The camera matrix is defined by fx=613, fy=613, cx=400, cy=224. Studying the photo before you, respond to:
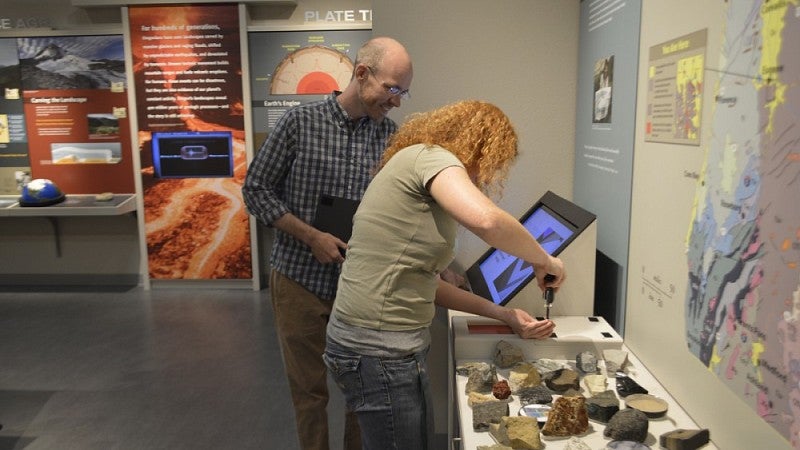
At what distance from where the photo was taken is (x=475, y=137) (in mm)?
1402

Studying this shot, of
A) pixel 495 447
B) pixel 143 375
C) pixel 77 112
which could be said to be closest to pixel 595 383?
pixel 495 447

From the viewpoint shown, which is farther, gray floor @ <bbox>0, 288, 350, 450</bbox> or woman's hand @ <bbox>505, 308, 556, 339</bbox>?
gray floor @ <bbox>0, 288, 350, 450</bbox>

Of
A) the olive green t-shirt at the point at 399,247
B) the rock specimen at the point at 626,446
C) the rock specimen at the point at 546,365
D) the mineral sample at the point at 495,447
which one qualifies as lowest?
the mineral sample at the point at 495,447

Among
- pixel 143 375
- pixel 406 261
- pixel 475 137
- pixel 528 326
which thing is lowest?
pixel 143 375

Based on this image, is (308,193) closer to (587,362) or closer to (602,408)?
(587,362)

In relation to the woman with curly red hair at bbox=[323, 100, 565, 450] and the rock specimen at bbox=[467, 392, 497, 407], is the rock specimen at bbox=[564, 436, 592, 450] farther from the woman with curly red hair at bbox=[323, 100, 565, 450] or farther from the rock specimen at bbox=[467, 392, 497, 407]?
the woman with curly red hair at bbox=[323, 100, 565, 450]

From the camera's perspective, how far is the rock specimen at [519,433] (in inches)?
49.9

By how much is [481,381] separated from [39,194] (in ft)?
15.5

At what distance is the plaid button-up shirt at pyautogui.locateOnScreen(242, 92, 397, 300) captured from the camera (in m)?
2.08

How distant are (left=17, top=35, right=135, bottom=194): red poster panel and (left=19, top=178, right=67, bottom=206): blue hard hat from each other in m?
0.31

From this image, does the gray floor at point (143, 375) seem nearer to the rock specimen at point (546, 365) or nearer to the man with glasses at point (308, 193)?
the man with glasses at point (308, 193)

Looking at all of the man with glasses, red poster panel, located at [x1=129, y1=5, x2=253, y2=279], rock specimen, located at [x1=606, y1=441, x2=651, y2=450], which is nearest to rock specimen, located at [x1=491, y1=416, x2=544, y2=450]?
rock specimen, located at [x1=606, y1=441, x2=651, y2=450]

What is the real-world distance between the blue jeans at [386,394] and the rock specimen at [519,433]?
0.23 meters

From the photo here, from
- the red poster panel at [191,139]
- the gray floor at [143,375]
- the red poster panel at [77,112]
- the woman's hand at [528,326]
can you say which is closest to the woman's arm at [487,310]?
the woman's hand at [528,326]
